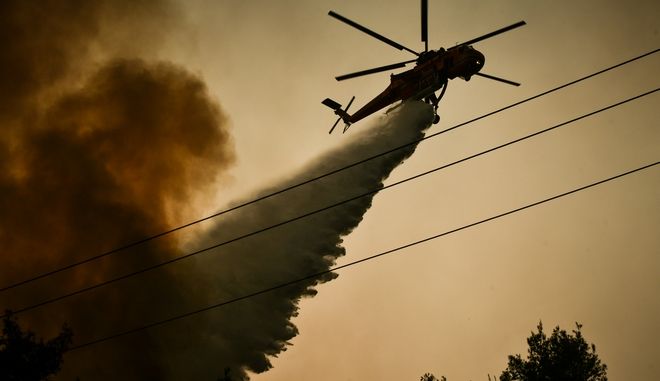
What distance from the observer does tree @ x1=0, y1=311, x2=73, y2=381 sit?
47.4 ft

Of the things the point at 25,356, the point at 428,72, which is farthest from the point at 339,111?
the point at 25,356

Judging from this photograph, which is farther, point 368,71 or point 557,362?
point 557,362

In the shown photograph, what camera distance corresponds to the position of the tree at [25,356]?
14.4 m

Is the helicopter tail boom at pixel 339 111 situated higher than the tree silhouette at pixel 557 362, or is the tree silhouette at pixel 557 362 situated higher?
the helicopter tail boom at pixel 339 111

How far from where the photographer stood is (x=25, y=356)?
14805 mm

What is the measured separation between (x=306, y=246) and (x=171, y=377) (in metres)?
10.8

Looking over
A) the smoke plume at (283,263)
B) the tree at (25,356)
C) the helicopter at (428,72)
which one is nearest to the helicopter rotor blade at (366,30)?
the helicopter at (428,72)

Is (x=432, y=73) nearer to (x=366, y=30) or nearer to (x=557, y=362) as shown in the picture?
(x=366, y=30)

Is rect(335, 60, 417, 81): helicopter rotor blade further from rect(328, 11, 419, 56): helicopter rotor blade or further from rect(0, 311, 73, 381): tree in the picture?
rect(0, 311, 73, 381): tree

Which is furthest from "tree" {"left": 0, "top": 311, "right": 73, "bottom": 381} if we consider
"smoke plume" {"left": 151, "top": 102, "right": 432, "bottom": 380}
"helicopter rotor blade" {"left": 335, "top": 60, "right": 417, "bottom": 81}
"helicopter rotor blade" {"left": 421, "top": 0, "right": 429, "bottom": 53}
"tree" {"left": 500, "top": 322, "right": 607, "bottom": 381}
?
"tree" {"left": 500, "top": 322, "right": 607, "bottom": 381}

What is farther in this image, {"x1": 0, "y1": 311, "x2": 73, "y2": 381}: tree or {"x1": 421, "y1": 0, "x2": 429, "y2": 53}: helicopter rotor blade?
{"x1": 421, "y1": 0, "x2": 429, "y2": 53}: helicopter rotor blade

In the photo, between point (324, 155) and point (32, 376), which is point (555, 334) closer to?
point (324, 155)

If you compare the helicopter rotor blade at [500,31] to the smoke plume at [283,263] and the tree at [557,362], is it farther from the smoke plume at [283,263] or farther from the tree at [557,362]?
the tree at [557,362]

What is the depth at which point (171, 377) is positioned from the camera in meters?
Result: 25.3
